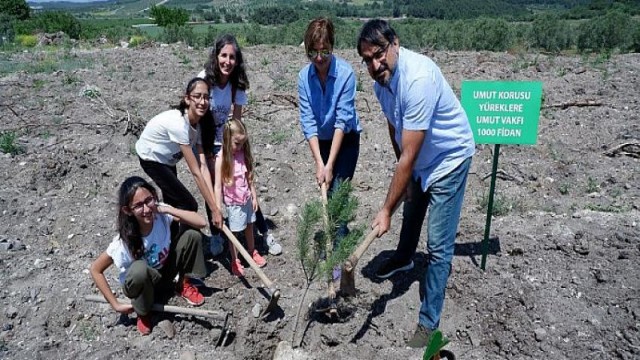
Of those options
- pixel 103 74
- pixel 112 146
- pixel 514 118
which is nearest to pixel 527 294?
pixel 514 118

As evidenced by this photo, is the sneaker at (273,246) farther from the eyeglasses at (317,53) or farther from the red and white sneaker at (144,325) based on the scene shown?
the eyeglasses at (317,53)

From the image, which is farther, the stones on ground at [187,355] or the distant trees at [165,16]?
the distant trees at [165,16]

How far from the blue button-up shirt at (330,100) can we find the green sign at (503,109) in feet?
2.50

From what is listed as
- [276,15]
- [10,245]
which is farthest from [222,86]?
[276,15]

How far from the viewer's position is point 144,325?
9.61 feet

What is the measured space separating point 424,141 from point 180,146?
153cm

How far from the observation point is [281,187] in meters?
4.79

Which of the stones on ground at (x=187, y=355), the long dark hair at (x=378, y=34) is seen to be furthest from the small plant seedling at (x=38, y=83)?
the long dark hair at (x=378, y=34)

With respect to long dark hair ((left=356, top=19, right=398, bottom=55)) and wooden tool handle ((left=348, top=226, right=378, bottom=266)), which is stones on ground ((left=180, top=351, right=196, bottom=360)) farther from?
long dark hair ((left=356, top=19, right=398, bottom=55))

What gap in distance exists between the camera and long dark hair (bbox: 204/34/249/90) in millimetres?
3006

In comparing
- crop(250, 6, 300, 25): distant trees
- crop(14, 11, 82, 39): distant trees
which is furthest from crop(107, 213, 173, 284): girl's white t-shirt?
crop(250, 6, 300, 25): distant trees

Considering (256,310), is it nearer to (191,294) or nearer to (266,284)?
(266,284)

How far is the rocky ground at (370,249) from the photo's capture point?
2838mm

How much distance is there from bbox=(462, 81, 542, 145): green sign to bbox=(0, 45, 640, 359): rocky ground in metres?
0.95
